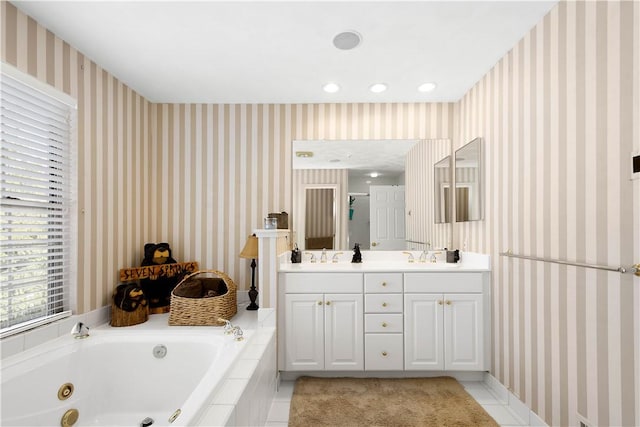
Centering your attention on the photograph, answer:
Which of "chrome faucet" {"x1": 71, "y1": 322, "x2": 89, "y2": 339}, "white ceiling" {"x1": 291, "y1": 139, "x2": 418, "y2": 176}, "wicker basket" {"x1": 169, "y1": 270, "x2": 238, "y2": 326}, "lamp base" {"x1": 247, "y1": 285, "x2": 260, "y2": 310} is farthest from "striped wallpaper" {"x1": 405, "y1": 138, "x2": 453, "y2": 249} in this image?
"chrome faucet" {"x1": 71, "y1": 322, "x2": 89, "y2": 339}

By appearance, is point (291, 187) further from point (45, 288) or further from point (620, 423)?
point (620, 423)

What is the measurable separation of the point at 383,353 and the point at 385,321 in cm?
23

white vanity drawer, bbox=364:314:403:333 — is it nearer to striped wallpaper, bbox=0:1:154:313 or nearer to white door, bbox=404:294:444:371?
white door, bbox=404:294:444:371

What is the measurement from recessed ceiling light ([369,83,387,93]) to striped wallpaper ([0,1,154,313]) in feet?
6.33

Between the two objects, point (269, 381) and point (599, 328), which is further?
point (269, 381)

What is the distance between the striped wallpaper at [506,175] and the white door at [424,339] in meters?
0.38

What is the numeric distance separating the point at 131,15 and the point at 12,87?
697mm

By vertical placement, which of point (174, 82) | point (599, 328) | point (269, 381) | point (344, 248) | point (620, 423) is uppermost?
point (174, 82)

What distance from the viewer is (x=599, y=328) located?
4.66 ft

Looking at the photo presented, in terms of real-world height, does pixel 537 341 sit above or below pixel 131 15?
below

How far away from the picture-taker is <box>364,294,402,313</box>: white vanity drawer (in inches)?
95.9

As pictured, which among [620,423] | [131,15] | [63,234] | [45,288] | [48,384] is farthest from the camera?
[63,234]

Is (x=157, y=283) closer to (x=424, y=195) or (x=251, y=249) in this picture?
(x=251, y=249)

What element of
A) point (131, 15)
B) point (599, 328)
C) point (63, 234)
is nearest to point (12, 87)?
point (131, 15)
